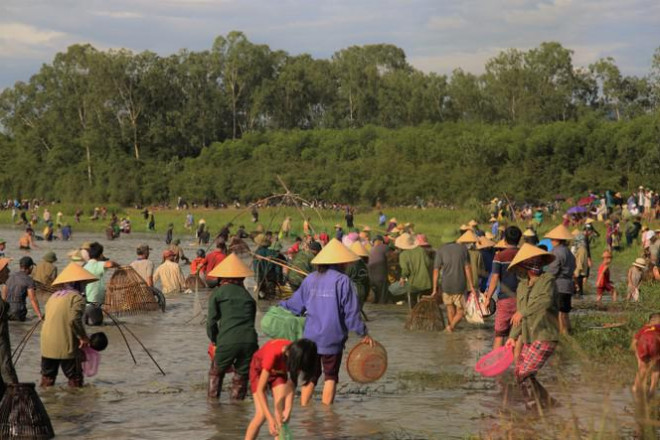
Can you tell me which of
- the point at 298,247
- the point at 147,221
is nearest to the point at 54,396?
the point at 298,247

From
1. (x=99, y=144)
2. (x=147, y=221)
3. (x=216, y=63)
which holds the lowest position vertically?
(x=147, y=221)

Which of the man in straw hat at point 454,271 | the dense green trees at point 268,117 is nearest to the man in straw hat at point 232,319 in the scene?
the man in straw hat at point 454,271

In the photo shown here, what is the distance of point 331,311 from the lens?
10047mm

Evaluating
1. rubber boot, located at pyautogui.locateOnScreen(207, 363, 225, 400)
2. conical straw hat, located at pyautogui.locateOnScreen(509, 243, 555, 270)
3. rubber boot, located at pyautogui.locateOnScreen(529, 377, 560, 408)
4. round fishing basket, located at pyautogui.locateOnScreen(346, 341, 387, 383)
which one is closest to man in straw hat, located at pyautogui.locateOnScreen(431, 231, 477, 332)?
round fishing basket, located at pyautogui.locateOnScreen(346, 341, 387, 383)

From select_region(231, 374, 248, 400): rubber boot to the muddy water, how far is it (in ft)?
0.36

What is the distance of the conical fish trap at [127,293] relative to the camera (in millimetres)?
18500

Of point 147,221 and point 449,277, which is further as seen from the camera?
point 147,221

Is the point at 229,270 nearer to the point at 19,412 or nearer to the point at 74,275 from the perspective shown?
the point at 74,275

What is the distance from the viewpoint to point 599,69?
91.2m

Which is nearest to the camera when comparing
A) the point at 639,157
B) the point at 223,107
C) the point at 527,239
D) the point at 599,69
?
the point at 527,239

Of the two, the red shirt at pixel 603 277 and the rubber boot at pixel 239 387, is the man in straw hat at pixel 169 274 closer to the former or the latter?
the red shirt at pixel 603 277

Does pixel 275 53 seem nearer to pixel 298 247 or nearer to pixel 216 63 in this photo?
pixel 216 63

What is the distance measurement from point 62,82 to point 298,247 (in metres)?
83.9

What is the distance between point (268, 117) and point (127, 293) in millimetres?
81861
